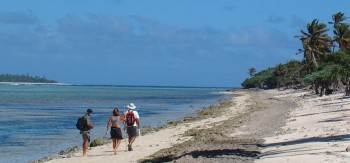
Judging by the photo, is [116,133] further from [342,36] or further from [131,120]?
[342,36]

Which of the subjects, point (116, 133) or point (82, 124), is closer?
point (82, 124)

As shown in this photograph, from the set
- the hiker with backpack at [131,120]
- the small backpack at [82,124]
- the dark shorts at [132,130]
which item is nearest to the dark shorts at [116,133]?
the hiker with backpack at [131,120]

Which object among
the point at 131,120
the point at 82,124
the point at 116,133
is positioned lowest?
the point at 116,133

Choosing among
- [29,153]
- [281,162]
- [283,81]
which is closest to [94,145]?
[29,153]

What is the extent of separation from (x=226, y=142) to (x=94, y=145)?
630 centimetres

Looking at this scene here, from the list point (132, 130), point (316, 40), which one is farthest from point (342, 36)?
point (132, 130)

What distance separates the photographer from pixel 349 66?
30.5 metres

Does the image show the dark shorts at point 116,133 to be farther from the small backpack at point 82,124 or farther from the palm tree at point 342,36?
the palm tree at point 342,36

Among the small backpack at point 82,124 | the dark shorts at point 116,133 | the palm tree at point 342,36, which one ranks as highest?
the palm tree at point 342,36

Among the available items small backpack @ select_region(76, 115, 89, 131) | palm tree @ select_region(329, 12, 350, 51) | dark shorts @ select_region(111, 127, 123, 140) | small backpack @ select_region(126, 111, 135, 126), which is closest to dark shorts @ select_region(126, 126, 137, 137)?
small backpack @ select_region(126, 111, 135, 126)

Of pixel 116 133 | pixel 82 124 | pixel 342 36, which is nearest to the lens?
pixel 82 124

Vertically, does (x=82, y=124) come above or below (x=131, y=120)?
below

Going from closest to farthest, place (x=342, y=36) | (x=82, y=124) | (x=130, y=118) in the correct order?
(x=82, y=124), (x=130, y=118), (x=342, y=36)

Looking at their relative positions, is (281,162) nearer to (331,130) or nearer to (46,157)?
(331,130)
